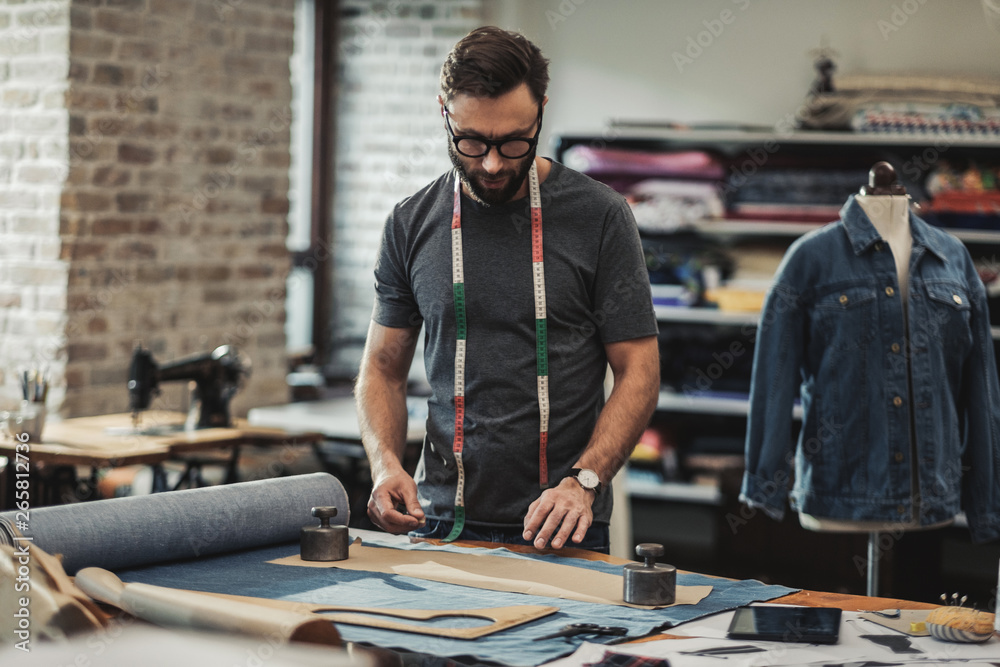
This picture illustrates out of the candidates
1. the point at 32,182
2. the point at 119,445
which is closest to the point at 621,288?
the point at 119,445

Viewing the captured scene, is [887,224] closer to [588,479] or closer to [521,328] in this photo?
[521,328]

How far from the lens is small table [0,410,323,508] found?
3.25 metres

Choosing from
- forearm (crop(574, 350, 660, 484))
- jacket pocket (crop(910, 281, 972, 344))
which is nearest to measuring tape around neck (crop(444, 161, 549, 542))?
forearm (crop(574, 350, 660, 484))

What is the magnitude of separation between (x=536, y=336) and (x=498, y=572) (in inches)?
21.2

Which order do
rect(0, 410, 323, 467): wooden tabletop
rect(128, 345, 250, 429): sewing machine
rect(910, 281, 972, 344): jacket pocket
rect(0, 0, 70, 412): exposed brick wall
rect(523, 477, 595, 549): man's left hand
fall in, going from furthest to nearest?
rect(0, 0, 70, 412): exposed brick wall < rect(128, 345, 250, 429): sewing machine < rect(0, 410, 323, 467): wooden tabletop < rect(910, 281, 972, 344): jacket pocket < rect(523, 477, 595, 549): man's left hand

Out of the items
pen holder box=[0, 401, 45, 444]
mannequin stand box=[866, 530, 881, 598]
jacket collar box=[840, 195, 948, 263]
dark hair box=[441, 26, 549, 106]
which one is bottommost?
mannequin stand box=[866, 530, 881, 598]

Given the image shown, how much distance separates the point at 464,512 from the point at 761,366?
3.99ft

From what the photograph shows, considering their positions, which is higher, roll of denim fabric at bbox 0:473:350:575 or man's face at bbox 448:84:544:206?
man's face at bbox 448:84:544:206

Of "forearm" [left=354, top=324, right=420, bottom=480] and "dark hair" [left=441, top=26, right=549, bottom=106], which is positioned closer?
"dark hair" [left=441, top=26, right=549, bottom=106]

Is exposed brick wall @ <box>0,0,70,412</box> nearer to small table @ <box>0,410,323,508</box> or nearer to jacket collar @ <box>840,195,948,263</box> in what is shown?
small table @ <box>0,410,323,508</box>

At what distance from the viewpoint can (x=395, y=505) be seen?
2.03 m

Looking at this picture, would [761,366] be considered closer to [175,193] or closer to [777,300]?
[777,300]

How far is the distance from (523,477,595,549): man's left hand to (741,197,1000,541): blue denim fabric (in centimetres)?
128

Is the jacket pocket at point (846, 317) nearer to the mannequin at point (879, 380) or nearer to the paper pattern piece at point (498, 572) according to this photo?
the mannequin at point (879, 380)
